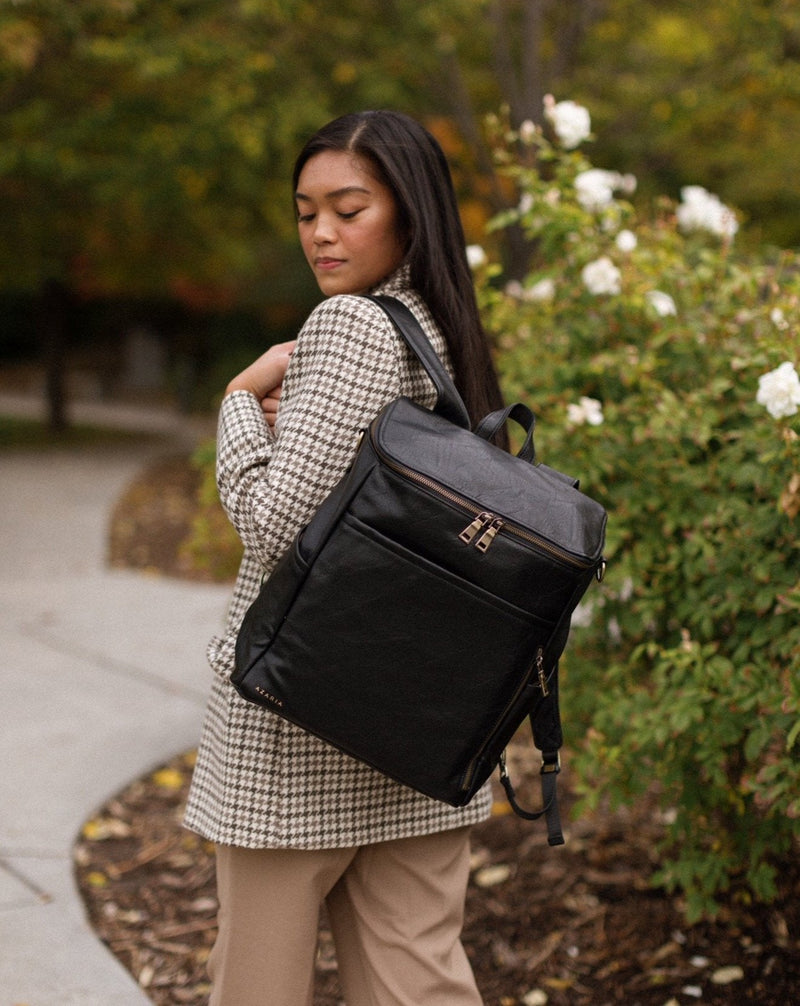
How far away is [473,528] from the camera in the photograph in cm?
160

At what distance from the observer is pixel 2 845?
11.1ft

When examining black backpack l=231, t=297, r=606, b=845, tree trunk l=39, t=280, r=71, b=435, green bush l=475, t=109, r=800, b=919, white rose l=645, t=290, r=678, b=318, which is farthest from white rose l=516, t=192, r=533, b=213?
tree trunk l=39, t=280, r=71, b=435

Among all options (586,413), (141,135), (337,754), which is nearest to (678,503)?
(586,413)

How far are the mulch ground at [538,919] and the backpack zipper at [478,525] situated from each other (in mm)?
1597

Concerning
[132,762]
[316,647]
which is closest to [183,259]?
[132,762]

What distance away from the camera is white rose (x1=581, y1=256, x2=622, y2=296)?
2.99 metres

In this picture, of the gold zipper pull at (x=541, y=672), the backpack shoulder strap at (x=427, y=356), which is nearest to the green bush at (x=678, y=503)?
the gold zipper pull at (x=541, y=672)

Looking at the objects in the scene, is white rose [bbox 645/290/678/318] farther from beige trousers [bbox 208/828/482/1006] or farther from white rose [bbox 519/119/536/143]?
beige trousers [bbox 208/828/482/1006]

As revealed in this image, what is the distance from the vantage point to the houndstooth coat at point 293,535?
1716 millimetres

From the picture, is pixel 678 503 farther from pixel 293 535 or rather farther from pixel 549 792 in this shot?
pixel 293 535

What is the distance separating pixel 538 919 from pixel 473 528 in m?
1.89

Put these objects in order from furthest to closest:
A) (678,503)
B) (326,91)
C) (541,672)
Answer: (326,91) < (678,503) < (541,672)

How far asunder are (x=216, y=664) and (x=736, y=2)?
28.9 feet

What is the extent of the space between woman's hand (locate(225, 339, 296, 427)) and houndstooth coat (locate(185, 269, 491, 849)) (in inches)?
1.1
